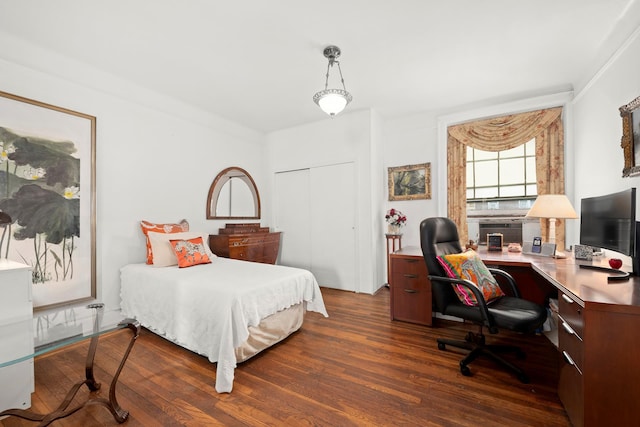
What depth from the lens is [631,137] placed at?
2.15 metres

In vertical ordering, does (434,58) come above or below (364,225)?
above

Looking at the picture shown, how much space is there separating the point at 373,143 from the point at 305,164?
1232 millimetres

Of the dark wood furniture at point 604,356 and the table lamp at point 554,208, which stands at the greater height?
the table lamp at point 554,208

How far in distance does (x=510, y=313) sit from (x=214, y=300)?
7.08 feet

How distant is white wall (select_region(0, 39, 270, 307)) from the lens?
2643mm

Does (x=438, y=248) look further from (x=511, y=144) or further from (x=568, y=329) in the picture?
(x=511, y=144)

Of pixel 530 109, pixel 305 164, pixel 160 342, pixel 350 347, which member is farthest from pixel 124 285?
pixel 530 109

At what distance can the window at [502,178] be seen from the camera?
12.3 ft

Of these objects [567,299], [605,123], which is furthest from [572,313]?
[605,123]

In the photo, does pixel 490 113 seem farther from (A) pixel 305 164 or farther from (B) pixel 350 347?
(B) pixel 350 347

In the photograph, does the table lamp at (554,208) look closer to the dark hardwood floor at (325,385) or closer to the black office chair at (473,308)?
the black office chair at (473,308)

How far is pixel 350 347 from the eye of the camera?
8.06ft

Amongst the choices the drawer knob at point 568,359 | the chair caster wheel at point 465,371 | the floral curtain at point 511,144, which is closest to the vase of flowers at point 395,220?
the floral curtain at point 511,144

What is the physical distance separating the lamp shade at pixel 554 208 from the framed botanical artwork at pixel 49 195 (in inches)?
181
